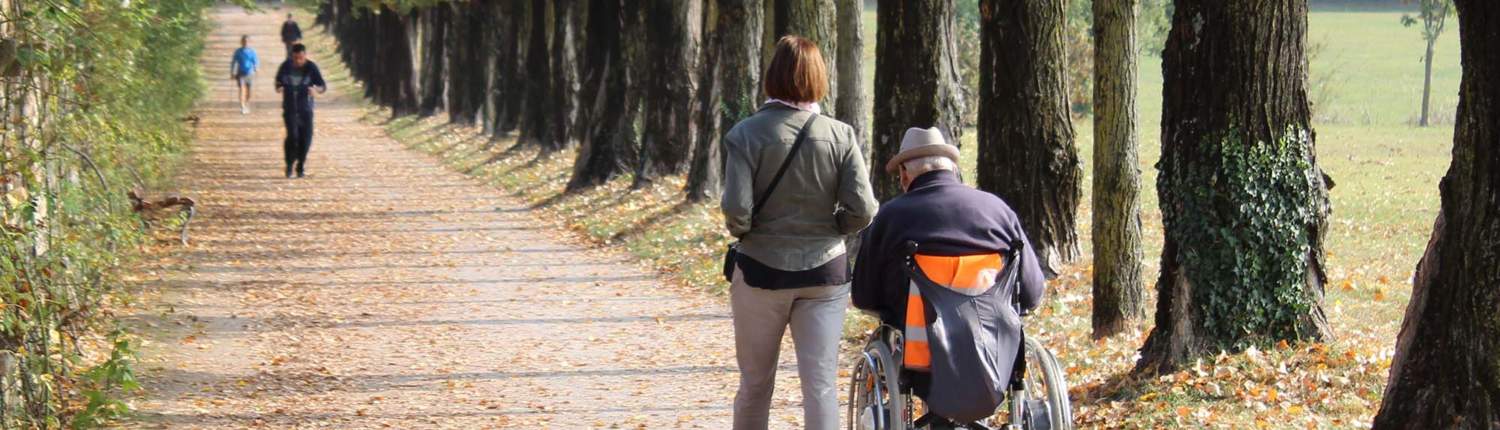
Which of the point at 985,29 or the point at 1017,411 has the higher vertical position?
the point at 985,29

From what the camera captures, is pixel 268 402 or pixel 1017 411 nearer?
pixel 1017 411

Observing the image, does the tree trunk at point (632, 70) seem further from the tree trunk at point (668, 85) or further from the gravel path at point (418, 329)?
the gravel path at point (418, 329)

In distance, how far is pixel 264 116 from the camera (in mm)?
44375

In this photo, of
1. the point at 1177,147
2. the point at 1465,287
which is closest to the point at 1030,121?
the point at 1177,147

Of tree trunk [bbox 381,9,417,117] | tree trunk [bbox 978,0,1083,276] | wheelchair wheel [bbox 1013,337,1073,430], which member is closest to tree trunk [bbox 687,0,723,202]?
tree trunk [bbox 978,0,1083,276]

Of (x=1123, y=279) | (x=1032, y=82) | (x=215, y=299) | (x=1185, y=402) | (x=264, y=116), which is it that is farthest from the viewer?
(x=264, y=116)

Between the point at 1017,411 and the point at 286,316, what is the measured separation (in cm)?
794

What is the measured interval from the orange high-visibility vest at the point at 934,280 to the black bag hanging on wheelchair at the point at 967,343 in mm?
15

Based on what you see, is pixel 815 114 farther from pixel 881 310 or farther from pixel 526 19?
pixel 526 19

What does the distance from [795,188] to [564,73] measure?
22699 mm

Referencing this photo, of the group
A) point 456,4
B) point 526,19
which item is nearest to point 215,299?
point 526,19

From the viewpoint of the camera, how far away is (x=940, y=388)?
5.98 meters

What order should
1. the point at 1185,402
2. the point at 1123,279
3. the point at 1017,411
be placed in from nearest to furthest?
the point at 1017,411
the point at 1185,402
the point at 1123,279

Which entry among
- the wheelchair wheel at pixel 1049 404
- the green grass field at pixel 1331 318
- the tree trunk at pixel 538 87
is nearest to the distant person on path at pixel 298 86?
the tree trunk at pixel 538 87
